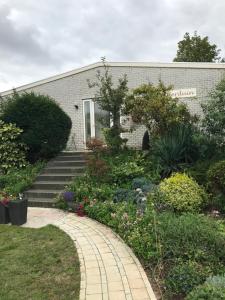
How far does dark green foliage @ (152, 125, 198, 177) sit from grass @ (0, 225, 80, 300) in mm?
3661

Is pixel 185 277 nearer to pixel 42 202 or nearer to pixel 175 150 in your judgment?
pixel 175 150

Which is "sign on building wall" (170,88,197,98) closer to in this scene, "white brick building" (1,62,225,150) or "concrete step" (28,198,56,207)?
"white brick building" (1,62,225,150)

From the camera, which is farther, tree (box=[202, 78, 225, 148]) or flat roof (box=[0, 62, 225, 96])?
flat roof (box=[0, 62, 225, 96])

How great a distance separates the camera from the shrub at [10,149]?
38.1ft

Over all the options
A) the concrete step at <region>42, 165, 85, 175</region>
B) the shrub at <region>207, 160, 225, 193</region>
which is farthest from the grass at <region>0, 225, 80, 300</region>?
the concrete step at <region>42, 165, 85, 175</region>

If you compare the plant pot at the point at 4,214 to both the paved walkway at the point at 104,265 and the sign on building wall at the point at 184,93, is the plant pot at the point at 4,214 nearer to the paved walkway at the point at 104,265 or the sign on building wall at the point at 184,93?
the paved walkway at the point at 104,265

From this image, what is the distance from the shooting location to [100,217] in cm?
704

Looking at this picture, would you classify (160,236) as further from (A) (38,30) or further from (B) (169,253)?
(A) (38,30)

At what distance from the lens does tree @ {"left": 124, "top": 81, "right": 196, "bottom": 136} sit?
32.3 ft

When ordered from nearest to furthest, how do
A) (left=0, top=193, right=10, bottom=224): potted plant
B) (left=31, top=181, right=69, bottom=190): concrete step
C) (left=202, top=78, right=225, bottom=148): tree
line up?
1. (left=0, top=193, right=10, bottom=224): potted plant
2. (left=202, top=78, right=225, bottom=148): tree
3. (left=31, top=181, right=69, bottom=190): concrete step

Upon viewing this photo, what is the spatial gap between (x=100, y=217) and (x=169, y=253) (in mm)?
2652

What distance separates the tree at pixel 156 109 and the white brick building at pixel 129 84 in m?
1.43

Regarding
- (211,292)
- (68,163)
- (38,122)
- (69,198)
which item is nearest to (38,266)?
(211,292)

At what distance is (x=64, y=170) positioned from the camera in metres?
10.8
